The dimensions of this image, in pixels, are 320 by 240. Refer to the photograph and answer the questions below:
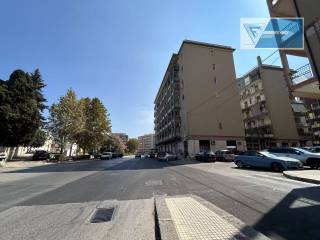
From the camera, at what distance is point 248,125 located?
62.6 metres

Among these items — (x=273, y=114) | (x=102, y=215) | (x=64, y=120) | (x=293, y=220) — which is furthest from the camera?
(x=273, y=114)

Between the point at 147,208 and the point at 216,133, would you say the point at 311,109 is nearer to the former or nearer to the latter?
the point at 216,133

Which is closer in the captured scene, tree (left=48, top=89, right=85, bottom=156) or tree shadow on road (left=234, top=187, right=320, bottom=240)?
tree shadow on road (left=234, top=187, right=320, bottom=240)

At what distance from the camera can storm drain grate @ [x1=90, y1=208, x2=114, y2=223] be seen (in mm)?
5645

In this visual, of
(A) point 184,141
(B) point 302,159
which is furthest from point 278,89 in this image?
(B) point 302,159

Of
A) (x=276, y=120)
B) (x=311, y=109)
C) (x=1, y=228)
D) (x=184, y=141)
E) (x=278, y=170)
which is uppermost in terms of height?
(x=311, y=109)

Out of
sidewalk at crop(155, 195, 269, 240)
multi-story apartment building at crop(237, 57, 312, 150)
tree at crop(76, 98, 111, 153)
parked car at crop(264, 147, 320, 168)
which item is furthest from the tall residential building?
tree at crop(76, 98, 111, 153)

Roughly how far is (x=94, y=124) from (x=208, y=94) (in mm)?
29080

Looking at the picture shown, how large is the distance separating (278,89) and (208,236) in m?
61.4

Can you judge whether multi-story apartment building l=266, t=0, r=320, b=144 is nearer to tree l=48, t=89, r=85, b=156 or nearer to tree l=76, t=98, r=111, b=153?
tree l=48, t=89, r=85, b=156

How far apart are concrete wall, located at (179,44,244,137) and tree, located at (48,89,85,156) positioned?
23.4m

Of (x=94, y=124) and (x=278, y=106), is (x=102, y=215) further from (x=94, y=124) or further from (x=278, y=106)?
(x=278, y=106)

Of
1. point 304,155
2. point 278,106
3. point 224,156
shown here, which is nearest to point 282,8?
point 304,155

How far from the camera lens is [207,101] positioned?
49.3 m
